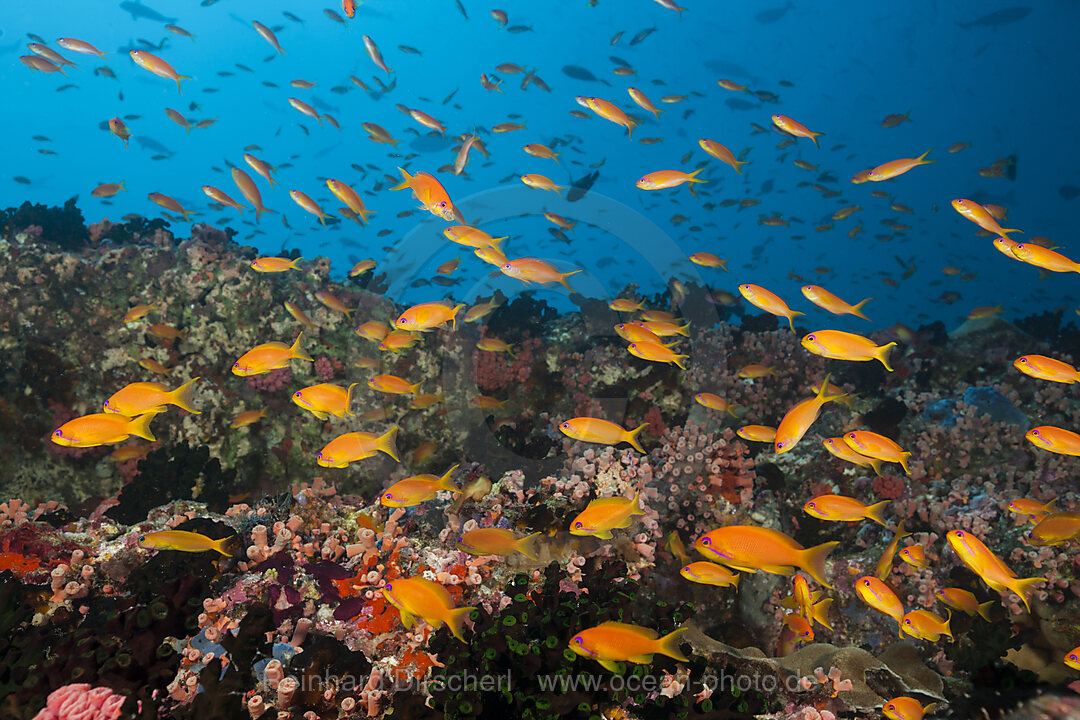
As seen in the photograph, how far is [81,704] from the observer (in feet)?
6.74

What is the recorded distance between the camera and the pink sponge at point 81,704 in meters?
2.01

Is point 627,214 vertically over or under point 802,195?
over

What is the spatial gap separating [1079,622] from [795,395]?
203 inches

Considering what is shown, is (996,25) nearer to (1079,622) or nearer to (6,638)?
(1079,622)

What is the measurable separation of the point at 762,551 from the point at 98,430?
4582 millimetres

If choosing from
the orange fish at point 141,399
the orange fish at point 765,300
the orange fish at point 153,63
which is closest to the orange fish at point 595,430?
the orange fish at point 765,300

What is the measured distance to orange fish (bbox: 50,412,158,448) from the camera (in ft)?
10.4

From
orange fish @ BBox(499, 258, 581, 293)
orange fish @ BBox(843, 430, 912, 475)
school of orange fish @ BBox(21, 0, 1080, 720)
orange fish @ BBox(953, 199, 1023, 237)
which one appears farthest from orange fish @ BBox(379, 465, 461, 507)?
orange fish @ BBox(953, 199, 1023, 237)

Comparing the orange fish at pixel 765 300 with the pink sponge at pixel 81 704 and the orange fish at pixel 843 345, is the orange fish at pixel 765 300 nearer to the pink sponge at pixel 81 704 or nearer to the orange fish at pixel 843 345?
the orange fish at pixel 843 345

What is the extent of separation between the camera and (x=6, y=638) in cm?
250

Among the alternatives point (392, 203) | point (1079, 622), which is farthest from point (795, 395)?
point (392, 203)

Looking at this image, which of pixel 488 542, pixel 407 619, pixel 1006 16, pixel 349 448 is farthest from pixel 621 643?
pixel 1006 16

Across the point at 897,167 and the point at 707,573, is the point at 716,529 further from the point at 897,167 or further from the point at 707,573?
the point at 897,167

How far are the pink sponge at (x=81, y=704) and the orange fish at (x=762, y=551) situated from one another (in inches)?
122
